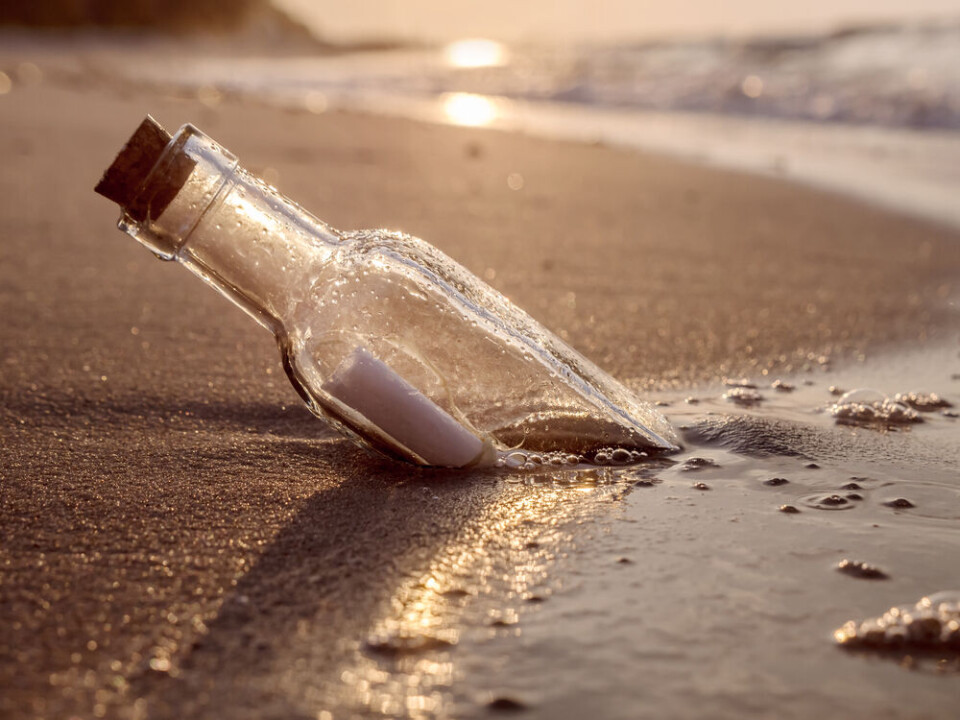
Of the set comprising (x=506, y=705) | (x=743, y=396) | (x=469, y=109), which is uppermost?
(x=469, y=109)

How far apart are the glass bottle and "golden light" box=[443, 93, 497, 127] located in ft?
26.1

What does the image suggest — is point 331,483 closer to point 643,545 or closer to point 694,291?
point 643,545

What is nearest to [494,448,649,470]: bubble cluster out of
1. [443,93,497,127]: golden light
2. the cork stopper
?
the cork stopper

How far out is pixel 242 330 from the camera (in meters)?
2.45

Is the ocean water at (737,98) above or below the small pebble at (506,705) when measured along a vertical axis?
above

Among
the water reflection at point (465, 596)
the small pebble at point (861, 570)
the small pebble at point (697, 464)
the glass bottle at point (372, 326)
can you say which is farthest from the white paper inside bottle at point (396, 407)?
the small pebble at point (861, 570)

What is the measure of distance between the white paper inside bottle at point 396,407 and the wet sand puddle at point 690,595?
4.1 inches

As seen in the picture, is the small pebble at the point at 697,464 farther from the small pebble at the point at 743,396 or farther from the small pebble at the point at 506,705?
the small pebble at the point at 506,705

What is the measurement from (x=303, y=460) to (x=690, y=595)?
2.24 ft

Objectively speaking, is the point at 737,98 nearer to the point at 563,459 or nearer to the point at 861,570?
the point at 563,459

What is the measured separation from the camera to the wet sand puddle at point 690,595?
976mm

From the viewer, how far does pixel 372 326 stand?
150 cm

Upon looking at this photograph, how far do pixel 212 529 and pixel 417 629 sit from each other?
1.23ft

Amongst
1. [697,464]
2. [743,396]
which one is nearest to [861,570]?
[697,464]
